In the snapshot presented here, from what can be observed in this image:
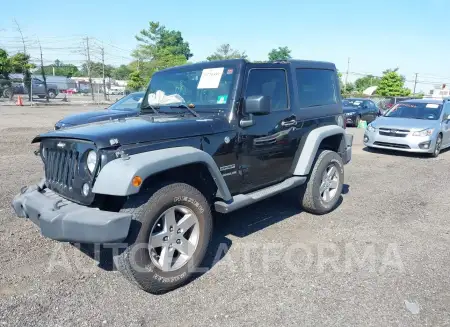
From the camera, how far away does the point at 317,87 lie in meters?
5.23

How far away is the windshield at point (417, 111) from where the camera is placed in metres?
10.9

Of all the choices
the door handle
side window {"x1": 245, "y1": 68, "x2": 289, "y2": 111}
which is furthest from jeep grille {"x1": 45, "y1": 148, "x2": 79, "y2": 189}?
the door handle

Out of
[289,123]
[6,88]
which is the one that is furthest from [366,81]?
[289,123]

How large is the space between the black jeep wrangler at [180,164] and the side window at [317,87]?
0.03m

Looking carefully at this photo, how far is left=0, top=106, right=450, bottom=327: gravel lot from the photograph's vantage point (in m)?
2.90

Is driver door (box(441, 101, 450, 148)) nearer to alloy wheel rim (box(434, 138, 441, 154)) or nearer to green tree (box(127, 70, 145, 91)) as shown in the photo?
alloy wheel rim (box(434, 138, 441, 154))

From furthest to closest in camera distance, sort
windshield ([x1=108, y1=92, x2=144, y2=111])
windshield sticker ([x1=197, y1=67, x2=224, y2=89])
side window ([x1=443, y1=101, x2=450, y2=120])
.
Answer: side window ([x1=443, y1=101, x2=450, y2=120]), windshield ([x1=108, y1=92, x2=144, y2=111]), windshield sticker ([x1=197, y1=67, x2=224, y2=89])

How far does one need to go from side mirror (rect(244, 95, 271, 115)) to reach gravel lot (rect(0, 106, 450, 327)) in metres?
1.50

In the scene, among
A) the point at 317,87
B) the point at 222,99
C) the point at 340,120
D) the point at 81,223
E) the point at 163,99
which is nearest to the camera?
the point at 81,223

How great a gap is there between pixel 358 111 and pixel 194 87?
15980 millimetres

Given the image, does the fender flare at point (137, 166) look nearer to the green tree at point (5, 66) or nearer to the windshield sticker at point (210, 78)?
the windshield sticker at point (210, 78)

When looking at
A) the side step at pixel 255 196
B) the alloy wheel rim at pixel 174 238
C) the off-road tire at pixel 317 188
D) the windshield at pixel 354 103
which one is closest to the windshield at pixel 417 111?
the off-road tire at pixel 317 188

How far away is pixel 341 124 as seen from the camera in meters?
5.73

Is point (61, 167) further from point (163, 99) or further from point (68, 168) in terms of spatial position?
point (163, 99)
